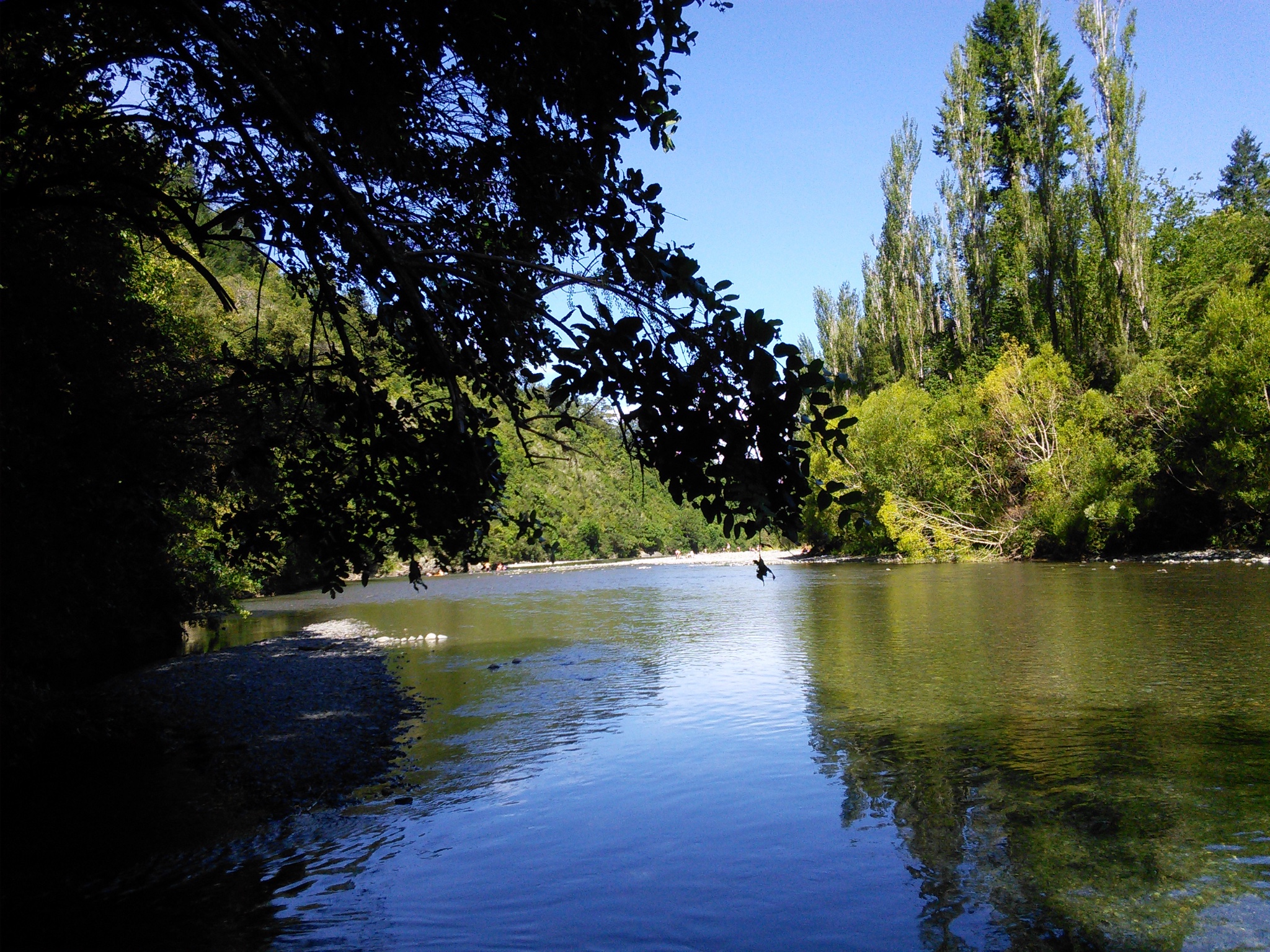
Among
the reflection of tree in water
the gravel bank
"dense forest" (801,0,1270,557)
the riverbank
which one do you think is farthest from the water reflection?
"dense forest" (801,0,1270,557)

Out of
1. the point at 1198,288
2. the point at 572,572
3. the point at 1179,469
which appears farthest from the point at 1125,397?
the point at 572,572

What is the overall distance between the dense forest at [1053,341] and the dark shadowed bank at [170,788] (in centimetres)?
1876

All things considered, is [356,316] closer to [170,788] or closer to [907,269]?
[170,788]

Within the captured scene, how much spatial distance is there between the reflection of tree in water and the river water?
2 cm

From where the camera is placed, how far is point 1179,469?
3362 centimetres

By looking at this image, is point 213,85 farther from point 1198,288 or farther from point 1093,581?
point 1198,288

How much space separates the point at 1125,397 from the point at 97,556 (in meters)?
36.0

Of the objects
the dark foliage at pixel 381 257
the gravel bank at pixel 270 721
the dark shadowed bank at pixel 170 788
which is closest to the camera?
the dark foliage at pixel 381 257

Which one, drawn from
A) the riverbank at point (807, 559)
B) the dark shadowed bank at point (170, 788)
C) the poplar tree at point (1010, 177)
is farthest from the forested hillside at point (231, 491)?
the poplar tree at point (1010, 177)

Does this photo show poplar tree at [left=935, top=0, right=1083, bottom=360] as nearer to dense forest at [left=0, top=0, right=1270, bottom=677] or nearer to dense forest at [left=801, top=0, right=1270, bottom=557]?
dense forest at [left=801, top=0, right=1270, bottom=557]

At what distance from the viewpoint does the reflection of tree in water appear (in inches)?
213

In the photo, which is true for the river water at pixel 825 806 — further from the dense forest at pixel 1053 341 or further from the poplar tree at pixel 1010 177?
the poplar tree at pixel 1010 177

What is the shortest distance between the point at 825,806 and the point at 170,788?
6461 millimetres

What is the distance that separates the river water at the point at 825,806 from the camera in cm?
553
